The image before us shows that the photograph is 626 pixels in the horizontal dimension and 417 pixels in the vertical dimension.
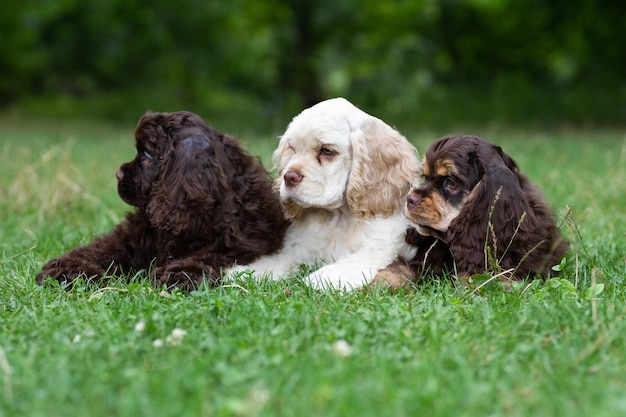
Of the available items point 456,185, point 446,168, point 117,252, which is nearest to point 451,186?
point 456,185

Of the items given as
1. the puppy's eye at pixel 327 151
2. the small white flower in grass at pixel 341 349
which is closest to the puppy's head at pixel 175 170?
the puppy's eye at pixel 327 151

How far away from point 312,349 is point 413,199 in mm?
1745

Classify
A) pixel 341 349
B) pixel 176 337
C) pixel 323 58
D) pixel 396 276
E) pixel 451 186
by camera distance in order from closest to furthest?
1. pixel 341 349
2. pixel 176 337
3. pixel 396 276
4. pixel 451 186
5. pixel 323 58

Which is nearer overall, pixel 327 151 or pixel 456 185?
pixel 456 185

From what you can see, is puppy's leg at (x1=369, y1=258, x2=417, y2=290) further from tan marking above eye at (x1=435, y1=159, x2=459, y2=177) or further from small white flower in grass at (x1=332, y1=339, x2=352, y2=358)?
small white flower in grass at (x1=332, y1=339, x2=352, y2=358)

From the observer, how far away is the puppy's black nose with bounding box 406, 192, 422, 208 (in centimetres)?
517

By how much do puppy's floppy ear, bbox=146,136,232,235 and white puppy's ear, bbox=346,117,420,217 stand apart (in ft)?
3.03

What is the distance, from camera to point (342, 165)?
5363 millimetres

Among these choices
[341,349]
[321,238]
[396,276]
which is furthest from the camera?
[321,238]

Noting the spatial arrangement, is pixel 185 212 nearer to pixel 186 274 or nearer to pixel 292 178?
pixel 186 274

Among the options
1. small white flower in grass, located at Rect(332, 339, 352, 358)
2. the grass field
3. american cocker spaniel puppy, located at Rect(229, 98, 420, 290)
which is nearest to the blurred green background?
american cocker spaniel puppy, located at Rect(229, 98, 420, 290)

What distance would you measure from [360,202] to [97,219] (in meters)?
3.66

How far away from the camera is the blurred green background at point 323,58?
23406 millimetres

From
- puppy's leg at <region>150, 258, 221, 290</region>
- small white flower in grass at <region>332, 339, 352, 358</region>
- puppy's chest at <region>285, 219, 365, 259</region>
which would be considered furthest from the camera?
puppy's chest at <region>285, 219, 365, 259</region>
